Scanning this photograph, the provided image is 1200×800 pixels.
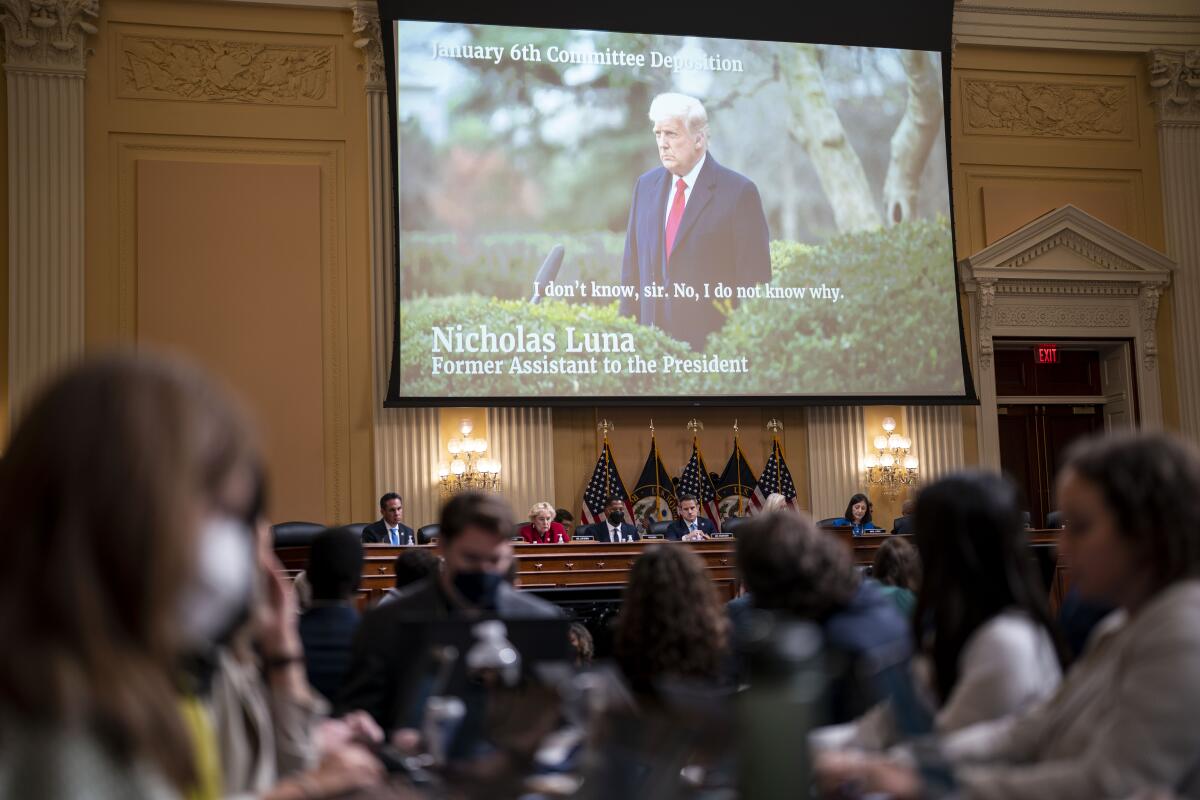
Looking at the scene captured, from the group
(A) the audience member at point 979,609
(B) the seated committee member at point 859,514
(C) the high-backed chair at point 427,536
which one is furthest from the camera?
(B) the seated committee member at point 859,514

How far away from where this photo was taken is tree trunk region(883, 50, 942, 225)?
13.1 meters

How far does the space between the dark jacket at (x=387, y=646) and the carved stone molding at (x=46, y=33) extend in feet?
32.4

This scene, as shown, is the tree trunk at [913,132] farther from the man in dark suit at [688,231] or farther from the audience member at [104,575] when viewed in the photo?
the audience member at [104,575]

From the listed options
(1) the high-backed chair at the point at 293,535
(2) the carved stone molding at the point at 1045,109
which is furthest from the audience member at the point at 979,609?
(2) the carved stone molding at the point at 1045,109

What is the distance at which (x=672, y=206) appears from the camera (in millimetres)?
12508

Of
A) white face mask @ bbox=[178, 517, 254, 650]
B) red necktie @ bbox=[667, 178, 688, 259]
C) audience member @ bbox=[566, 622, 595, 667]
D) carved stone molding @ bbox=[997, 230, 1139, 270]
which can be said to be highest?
red necktie @ bbox=[667, 178, 688, 259]

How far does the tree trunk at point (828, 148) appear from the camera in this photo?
12961mm

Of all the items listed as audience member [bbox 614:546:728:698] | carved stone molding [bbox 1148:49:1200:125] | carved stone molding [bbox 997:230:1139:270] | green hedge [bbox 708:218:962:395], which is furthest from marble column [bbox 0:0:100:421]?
carved stone molding [bbox 1148:49:1200:125]

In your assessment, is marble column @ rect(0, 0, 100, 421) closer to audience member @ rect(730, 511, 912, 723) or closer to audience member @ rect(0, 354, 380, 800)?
audience member @ rect(730, 511, 912, 723)

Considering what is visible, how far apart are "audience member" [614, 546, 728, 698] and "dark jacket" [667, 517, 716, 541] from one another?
7.28 m

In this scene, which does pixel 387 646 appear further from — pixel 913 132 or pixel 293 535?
pixel 913 132

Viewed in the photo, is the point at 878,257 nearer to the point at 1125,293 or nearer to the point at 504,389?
the point at 1125,293

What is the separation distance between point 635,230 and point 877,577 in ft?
25.9

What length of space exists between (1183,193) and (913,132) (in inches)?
136
